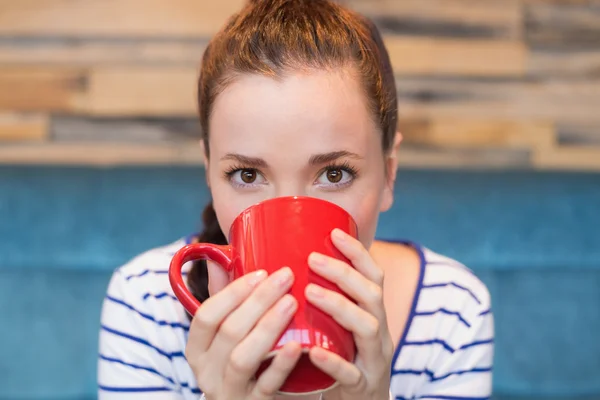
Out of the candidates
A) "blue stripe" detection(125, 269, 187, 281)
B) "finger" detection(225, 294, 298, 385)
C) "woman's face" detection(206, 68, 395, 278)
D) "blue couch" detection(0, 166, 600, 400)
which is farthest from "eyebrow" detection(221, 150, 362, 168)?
"blue couch" detection(0, 166, 600, 400)

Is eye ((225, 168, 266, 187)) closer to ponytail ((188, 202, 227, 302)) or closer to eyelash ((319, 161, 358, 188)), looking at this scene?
eyelash ((319, 161, 358, 188))

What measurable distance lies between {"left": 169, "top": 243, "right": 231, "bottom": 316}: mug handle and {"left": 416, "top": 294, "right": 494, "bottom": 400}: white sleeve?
0.52 meters

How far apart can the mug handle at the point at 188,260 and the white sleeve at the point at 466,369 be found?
0.52 meters

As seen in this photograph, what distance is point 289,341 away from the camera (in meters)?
0.67

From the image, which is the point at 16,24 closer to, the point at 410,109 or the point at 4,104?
the point at 4,104

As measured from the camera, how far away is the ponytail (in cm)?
111

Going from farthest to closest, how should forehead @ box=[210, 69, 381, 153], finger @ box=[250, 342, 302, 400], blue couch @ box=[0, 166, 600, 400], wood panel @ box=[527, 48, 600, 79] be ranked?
wood panel @ box=[527, 48, 600, 79] < blue couch @ box=[0, 166, 600, 400] < forehead @ box=[210, 69, 381, 153] < finger @ box=[250, 342, 302, 400]

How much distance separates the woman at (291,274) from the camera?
0.69 meters

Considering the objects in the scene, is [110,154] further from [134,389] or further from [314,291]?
[314,291]

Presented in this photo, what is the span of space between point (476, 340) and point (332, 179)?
0.43 metres

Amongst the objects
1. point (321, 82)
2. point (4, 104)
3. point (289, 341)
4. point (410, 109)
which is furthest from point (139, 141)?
point (289, 341)

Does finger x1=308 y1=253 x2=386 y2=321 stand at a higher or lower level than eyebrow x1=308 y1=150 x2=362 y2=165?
lower

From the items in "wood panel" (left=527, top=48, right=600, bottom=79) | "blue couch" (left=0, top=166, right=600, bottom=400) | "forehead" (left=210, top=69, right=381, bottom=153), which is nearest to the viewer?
"forehead" (left=210, top=69, right=381, bottom=153)

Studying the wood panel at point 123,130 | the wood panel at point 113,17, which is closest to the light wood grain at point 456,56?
the wood panel at point 113,17
